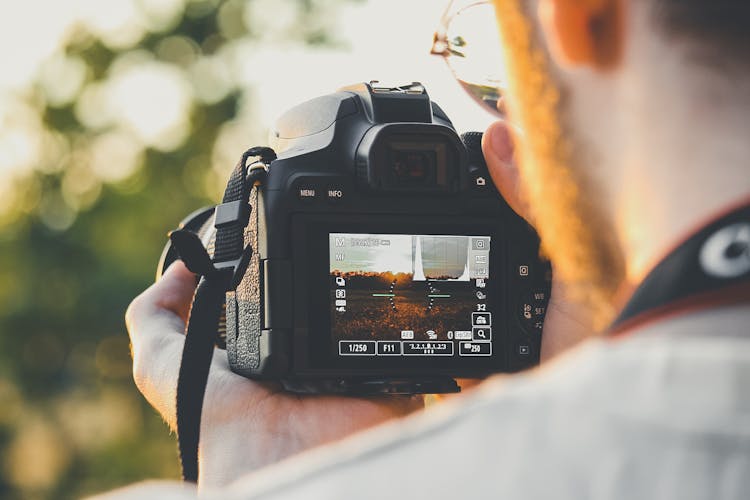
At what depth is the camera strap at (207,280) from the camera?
196 centimetres

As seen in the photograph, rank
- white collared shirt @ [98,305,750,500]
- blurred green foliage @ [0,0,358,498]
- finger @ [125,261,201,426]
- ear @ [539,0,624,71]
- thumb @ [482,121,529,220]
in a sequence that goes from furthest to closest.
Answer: blurred green foliage @ [0,0,358,498]
finger @ [125,261,201,426]
thumb @ [482,121,529,220]
ear @ [539,0,624,71]
white collared shirt @ [98,305,750,500]

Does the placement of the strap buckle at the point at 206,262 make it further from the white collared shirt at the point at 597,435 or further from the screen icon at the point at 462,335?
the white collared shirt at the point at 597,435

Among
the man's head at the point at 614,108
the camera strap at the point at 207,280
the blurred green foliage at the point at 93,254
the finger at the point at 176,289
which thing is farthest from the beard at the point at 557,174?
the blurred green foliage at the point at 93,254

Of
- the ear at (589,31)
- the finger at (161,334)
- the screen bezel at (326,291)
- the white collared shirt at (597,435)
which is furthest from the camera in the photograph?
the finger at (161,334)

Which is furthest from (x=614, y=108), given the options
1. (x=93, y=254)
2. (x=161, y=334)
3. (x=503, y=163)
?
(x=93, y=254)

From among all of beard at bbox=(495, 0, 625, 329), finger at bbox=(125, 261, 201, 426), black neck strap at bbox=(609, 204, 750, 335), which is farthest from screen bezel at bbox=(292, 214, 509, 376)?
black neck strap at bbox=(609, 204, 750, 335)

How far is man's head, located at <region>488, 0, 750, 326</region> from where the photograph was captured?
0.87 m

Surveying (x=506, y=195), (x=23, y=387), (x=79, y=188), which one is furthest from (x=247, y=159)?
(x=79, y=188)

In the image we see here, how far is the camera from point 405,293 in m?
1.91

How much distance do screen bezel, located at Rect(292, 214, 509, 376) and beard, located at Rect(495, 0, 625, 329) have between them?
0.82 metres

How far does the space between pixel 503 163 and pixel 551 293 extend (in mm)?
241

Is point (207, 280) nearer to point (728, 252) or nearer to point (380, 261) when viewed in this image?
point (380, 261)

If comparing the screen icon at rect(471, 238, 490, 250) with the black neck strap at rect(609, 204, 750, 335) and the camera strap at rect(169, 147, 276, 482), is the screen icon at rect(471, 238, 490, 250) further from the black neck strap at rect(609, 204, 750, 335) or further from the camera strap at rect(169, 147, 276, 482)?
the black neck strap at rect(609, 204, 750, 335)

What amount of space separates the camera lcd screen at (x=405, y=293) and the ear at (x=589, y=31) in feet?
3.16
